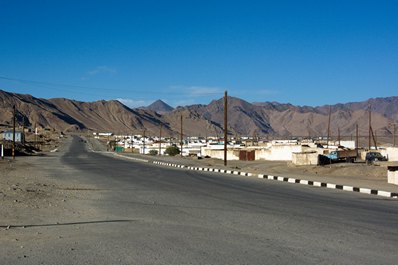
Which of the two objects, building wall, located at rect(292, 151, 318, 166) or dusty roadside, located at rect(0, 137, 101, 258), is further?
building wall, located at rect(292, 151, 318, 166)

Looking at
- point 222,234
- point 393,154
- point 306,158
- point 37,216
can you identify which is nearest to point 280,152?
point 393,154

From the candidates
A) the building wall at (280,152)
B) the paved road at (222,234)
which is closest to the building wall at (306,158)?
the building wall at (280,152)

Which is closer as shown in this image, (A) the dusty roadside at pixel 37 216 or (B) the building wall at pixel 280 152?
(A) the dusty roadside at pixel 37 216

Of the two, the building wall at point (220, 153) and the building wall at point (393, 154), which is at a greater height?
the building wall at point (393, 154)

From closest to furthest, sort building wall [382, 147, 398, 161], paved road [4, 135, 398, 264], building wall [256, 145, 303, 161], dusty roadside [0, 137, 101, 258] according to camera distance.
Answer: paved road [4, 135, 398, 264] < dusty roadside [0, 137, 101, 258] < building wall [382, 147, 398, 161] < building wall [256, 145, 303, 161]

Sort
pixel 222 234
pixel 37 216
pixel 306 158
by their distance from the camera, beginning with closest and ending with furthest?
pixel 222 234, pixel 37 216, pixel 306 158

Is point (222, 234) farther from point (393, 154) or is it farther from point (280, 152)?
point (280, 152)

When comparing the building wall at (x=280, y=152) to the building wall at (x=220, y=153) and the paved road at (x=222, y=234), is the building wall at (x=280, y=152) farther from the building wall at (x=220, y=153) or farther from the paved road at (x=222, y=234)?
the paved road at (x=222, y=234)

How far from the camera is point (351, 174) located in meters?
30.1

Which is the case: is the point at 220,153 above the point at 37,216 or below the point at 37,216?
below

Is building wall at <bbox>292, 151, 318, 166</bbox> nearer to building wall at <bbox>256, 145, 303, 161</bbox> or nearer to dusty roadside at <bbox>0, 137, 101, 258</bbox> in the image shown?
building wall at <bbox>256, 145, 303, 161</bbox>

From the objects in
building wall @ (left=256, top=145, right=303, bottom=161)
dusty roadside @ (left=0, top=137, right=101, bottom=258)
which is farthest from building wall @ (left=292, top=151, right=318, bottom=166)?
dusty roadside @ (left=0, top=137, right=101, bottom=258)

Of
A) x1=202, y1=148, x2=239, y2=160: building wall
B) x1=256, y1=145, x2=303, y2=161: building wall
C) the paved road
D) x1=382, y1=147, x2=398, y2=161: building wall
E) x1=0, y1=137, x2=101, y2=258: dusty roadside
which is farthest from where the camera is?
x1=202, y1=148, x2=239, y2=160: building wall

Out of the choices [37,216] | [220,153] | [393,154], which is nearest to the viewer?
[37,216]
